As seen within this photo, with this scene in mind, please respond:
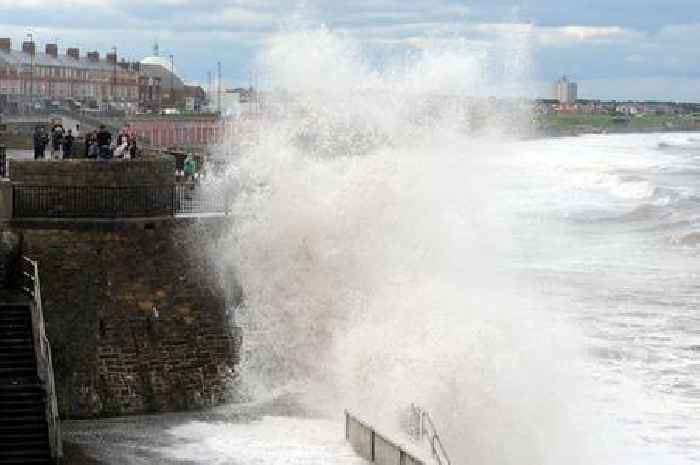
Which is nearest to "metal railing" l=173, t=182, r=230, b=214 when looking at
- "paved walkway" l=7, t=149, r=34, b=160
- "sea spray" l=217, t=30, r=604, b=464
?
"sea spray" l=217, t=30, r=604, b=464

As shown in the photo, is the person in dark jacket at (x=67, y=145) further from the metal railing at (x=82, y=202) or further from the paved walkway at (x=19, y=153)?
the paved walkway at (x=19, y=153)

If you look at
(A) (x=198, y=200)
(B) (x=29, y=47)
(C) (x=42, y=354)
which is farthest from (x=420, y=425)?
(B) (x=29, y=47)

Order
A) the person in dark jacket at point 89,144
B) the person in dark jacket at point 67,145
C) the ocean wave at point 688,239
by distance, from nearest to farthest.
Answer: the person in dark jacket at point 89,144 < the person in dark jacket at point 67,145 < the ocean wave at point 688,239

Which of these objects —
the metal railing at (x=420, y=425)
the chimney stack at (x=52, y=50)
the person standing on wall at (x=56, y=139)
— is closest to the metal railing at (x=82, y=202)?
the person standing on wall at (x=56, y=139)

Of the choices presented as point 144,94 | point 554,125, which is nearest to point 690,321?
point 144,94

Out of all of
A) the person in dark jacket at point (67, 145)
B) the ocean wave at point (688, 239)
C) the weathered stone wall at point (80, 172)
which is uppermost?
the person in dark jacket at point (67, 145)

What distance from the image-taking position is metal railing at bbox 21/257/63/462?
15266 mm

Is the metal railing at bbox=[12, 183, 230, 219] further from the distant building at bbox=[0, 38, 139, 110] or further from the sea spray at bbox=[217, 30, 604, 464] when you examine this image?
the distant building at bbox=[0, 38, 139, 110]

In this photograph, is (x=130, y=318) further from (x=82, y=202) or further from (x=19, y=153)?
(x=19, y=153)

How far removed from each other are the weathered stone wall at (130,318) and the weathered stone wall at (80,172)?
25.9 inches

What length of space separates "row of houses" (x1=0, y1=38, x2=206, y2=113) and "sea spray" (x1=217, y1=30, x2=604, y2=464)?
49386 mm

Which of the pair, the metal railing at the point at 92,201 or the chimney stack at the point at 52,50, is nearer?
the metal railing at the point at 92,201

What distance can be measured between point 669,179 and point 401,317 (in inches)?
2173

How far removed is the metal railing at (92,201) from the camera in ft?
61.2
